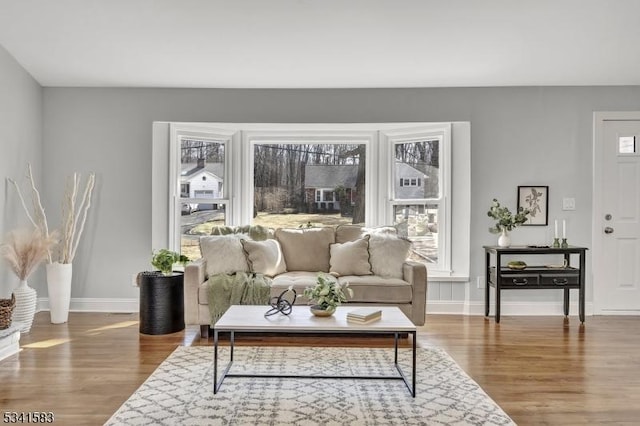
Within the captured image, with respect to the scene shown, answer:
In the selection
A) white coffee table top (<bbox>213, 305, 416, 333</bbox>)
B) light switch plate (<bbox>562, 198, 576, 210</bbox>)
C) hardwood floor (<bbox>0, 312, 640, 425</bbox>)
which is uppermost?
light switch plate (<bbox>562, 198, 576, 210</bbox>)

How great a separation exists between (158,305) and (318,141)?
7.91 feet

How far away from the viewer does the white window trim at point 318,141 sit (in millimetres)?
5082

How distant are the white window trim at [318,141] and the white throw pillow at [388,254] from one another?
735mm

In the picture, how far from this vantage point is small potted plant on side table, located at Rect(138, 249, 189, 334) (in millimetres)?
4184

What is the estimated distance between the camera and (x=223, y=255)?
4.36 metres

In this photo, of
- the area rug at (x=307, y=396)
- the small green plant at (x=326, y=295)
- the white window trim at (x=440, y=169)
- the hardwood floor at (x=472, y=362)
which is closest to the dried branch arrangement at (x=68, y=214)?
the hardwood floor at (x=472, y=362)

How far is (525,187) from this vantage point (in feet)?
16.6

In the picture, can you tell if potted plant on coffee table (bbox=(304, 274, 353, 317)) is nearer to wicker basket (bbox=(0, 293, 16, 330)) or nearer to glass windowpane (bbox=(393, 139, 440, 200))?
wicker basket (bbox=(0, 293, 16, 330))

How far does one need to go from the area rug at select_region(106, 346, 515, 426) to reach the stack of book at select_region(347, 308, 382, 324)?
42 centimetres

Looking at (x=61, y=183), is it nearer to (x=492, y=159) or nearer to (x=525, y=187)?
(x=492, y=159)

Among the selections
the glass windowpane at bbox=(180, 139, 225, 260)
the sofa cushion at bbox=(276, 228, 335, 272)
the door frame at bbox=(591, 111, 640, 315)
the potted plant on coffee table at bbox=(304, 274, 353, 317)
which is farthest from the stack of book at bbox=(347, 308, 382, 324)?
the door frame at bbox=(591, 111, 640, 315)

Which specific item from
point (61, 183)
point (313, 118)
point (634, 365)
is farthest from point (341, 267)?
point (61, 183)

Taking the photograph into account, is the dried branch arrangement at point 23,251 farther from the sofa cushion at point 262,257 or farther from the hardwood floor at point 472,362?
the sofa cushion at point 262,257

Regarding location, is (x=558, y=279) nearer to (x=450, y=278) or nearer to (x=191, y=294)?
(x=450, y=278)
